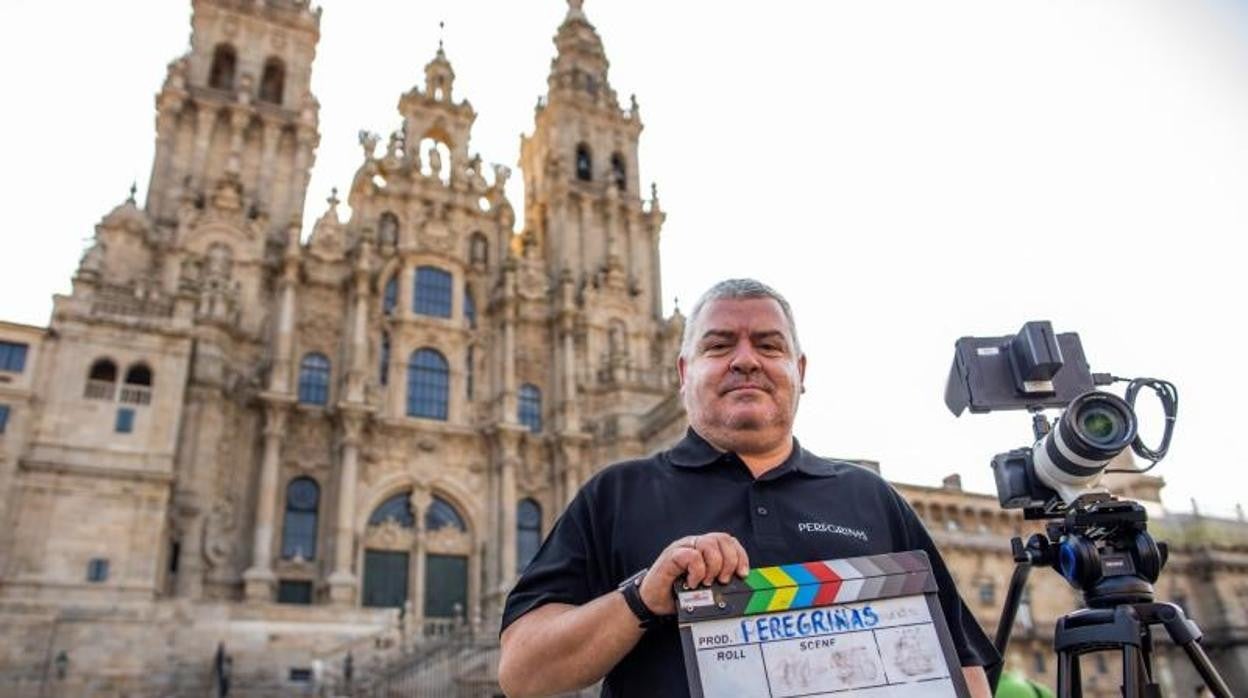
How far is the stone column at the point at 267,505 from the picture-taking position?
68.9 ft

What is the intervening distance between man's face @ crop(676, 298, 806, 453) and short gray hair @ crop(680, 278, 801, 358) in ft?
0.09

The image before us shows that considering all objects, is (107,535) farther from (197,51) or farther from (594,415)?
(197,51)

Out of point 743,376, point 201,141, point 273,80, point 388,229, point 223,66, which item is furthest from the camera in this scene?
point 273,80

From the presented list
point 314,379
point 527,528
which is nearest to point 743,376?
point 527,528

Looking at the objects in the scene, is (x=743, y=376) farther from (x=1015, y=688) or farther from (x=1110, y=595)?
(x=1015, y=688)

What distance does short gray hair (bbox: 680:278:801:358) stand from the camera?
2.73 m

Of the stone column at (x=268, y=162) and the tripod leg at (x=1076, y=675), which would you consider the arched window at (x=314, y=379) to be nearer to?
the stone column at (x=268, y=162)

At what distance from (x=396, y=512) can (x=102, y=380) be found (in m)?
8.76

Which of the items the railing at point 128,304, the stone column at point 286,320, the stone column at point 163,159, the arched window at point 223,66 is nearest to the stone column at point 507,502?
the stone column at point 286,320

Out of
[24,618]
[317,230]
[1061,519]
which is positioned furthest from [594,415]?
[1061,519]

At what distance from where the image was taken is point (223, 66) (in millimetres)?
30000

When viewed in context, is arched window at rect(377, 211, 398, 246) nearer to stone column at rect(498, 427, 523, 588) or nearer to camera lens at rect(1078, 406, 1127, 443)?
stone column at rect(498, 427, 523, 588)

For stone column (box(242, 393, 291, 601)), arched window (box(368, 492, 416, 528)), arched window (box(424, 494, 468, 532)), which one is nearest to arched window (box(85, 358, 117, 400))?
stone column (box(242, 393, 291, 601))

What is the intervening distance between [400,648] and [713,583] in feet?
61.0
